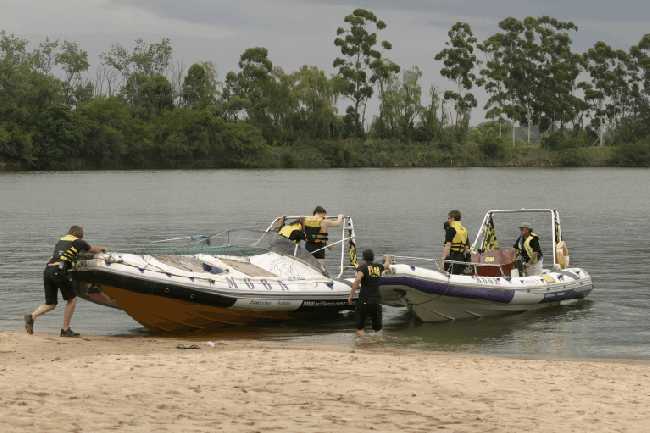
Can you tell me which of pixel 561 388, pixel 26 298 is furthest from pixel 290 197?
pixel 561 388

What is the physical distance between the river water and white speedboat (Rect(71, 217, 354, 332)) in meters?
0.45

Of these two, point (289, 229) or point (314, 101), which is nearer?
point (289, 229)

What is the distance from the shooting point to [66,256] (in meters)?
17.2

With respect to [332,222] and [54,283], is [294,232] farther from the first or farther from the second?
[54,283]

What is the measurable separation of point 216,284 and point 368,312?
256 centimetres

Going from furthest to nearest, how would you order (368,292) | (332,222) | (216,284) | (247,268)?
(332,222)
(247,268)
(216,284)
(368,292)

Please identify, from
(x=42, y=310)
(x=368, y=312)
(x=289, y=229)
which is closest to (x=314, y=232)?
(x=289, y=229)

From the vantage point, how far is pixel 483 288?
67.7 feet

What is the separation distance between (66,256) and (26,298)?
6850 mm

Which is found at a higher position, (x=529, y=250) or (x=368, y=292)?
(x=529, y=250)

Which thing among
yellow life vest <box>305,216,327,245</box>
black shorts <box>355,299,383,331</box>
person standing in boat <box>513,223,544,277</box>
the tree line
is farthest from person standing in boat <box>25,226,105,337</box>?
the tree line

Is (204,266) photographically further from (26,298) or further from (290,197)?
(290,197)

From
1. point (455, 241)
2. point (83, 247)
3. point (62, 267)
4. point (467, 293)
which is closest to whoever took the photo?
point (62, 267)

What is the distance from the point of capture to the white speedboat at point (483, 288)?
19.8 m
